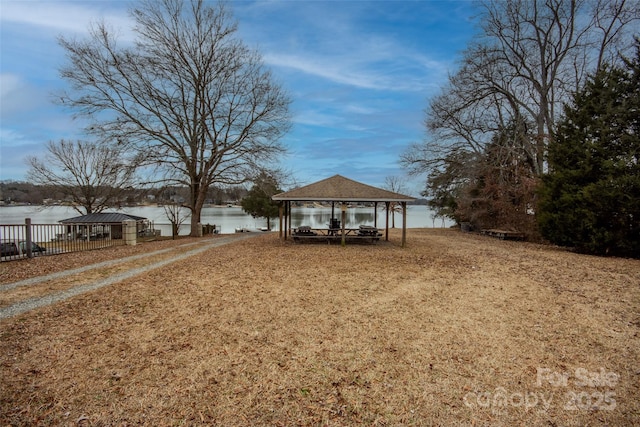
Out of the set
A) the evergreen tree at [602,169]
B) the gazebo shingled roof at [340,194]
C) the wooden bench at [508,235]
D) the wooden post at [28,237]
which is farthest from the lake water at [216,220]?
the evergreen tree at [602,169]

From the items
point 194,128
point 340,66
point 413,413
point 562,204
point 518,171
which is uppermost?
point 340,66

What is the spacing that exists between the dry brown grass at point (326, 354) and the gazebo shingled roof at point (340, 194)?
22.0 ft

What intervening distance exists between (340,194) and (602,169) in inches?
351

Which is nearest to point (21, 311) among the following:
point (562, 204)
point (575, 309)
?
point (575, 309)

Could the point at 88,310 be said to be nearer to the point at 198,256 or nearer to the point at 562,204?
the point at 198,256

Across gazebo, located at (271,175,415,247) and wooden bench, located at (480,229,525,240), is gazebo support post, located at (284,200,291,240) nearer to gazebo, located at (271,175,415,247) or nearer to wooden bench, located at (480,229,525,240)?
gazebo, located at (271,175,415,247)

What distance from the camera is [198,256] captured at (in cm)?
1080

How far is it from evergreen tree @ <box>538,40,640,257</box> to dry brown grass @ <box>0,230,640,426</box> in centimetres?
475

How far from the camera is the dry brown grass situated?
298 cm

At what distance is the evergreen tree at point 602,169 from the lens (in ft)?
33.3

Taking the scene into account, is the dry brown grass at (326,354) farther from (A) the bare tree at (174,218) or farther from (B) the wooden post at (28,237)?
(A) the bare tree at (174,218)

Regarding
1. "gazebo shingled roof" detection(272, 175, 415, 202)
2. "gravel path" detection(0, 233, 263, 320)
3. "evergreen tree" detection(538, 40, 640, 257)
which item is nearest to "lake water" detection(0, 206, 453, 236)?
"gazebo shingled roof" detection(272, 175, 415, 202)

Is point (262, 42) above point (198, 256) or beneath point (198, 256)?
above

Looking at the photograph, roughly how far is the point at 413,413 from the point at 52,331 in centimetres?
469
